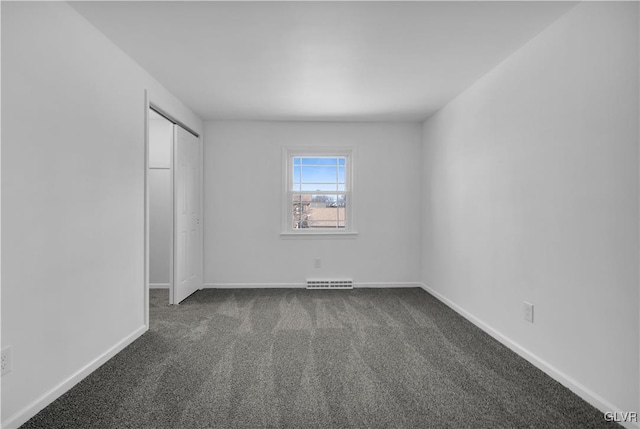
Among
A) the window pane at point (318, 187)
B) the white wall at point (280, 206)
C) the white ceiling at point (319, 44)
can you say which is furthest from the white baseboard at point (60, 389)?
the window pane at point (318, 187)

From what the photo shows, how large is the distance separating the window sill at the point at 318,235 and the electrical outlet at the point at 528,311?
2.59 metres

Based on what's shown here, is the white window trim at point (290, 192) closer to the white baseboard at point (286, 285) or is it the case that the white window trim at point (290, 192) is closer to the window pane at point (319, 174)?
the window pane at point (319, 174)

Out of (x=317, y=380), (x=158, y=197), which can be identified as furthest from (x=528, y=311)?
(x=158, y=197)

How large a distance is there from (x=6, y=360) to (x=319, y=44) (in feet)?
8.72

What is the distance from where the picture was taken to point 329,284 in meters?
4.81

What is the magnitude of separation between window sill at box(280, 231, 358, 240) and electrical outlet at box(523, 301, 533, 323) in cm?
259

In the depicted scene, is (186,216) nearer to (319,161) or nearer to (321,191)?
(321,191)

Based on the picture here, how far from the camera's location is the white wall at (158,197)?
4.92 m

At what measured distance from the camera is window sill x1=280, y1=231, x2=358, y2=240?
487 centimetres

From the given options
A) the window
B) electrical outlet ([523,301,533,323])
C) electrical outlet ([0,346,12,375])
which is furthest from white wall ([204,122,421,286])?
electrical outlet ([0,346,12,375])

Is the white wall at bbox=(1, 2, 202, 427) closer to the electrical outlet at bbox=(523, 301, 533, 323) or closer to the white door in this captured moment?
the white door

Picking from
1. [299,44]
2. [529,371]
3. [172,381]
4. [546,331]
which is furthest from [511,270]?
[172,381]

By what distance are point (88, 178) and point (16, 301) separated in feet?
2.85

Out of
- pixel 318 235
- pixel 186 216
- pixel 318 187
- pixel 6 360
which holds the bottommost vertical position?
pixel 6 360
